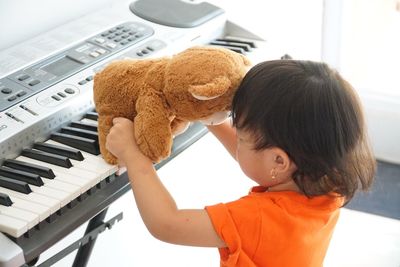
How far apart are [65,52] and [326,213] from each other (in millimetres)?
704

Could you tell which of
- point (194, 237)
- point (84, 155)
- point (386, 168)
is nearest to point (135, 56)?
point (84, 155)

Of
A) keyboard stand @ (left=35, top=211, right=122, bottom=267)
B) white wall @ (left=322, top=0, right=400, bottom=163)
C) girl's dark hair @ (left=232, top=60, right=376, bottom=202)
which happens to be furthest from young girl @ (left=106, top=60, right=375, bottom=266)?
white wall @ (left=322, top=0, right=400, bottom=163)

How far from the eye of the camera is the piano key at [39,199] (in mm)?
1031

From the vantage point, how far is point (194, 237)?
100 centimetres

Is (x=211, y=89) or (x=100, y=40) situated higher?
(x=211, y=89)

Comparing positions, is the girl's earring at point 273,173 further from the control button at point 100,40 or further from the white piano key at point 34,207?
the control button at point 100,40

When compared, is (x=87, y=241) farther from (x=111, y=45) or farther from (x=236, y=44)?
(x=236, y=44)

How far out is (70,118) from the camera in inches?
50.8

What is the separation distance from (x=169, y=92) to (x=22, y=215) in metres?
0.30

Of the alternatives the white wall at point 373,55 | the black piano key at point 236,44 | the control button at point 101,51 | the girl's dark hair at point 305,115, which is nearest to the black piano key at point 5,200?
the girl's dark hair at point 305,115

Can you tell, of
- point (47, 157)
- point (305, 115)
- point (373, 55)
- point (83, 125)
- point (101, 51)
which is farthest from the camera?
point (373, 55)

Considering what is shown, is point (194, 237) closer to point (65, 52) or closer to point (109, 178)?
point (109, 178)

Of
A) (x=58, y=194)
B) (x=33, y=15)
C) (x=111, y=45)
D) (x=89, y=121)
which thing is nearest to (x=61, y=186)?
(x=58, y=194)

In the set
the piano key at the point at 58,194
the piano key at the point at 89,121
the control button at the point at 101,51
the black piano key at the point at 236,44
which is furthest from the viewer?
the black piano key at the point at 236,44
